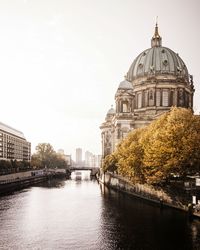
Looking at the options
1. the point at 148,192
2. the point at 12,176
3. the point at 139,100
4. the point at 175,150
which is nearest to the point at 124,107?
the point at 139,100

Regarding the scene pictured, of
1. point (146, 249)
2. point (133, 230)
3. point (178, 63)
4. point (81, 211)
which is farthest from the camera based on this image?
point (178, 63)

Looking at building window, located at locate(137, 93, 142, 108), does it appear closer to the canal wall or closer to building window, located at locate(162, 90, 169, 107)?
building window, located at locate(162, 90, 169, 107)

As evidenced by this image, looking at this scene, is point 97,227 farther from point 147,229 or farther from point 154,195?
point 154,195

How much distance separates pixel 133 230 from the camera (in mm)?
45156

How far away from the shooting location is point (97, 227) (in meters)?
47.8

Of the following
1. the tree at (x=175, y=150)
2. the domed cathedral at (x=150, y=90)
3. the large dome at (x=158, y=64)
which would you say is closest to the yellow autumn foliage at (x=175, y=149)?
the tree at (x=175, y=150)

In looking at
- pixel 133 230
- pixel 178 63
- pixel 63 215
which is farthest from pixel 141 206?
pixel 178 63

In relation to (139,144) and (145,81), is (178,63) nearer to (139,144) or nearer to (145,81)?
(145,81)

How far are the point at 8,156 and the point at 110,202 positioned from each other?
409 feet

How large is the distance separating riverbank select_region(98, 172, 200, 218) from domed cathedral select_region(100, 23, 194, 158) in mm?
30456

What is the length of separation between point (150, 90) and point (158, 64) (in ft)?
49.1

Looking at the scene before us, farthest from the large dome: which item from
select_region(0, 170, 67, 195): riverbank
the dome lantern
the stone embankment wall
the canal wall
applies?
the canal wall

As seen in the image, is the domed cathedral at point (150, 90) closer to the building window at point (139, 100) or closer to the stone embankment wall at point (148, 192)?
the building window at point (139, 100)

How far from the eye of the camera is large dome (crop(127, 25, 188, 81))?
461 ft
